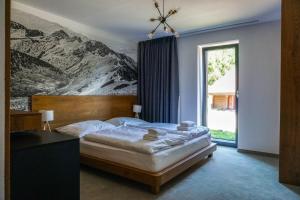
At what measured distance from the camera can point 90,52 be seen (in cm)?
437

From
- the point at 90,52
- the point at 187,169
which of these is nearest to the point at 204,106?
the point at 187,169

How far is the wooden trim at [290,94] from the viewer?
8.63 ft

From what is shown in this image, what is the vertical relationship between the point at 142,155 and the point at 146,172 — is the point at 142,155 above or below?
above

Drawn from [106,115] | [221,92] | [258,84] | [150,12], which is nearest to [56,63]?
[106,115]

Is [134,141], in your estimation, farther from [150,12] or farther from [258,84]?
[258,84]

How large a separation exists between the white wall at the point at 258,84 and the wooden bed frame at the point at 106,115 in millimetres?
915

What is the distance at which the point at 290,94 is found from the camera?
8.73ft

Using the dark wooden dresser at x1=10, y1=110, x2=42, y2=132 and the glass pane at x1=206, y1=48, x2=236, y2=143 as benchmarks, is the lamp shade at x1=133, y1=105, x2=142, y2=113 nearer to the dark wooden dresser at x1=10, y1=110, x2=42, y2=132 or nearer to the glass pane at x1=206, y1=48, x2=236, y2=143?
the glass pane at x1=206, y1=48, x2=236, y2=143

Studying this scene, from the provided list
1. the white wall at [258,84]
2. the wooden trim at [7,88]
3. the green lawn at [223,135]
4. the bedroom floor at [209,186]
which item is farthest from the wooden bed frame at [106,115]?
the wooden trim at [7,88]

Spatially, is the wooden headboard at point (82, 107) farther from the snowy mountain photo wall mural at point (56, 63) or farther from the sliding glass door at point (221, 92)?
the sliding glass door at point (221, 92)

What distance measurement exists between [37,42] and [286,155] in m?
3.96

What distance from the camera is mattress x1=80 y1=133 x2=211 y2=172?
254 centimetres

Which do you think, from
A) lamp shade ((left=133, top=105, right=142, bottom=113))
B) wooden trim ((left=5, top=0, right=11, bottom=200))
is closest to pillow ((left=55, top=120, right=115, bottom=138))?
lamp shade ((left=133, top=105, right=142, bottom=113))

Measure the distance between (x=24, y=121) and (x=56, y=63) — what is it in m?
2.56
